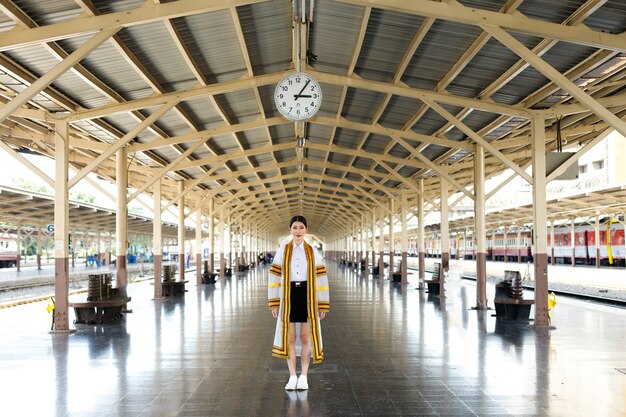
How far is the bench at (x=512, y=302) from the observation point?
1220 centimetres

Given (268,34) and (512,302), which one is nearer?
(268,34)

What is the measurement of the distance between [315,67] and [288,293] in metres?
7.66

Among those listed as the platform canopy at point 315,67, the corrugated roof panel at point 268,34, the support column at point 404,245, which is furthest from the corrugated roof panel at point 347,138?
the corrugated roof panel at point 268,34

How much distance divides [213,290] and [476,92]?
14049 millimetres

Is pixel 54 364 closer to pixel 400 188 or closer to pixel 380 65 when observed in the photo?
pixel 380 65

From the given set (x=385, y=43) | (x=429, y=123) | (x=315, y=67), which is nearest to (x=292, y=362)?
(x=385, y=43)

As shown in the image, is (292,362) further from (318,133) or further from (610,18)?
(318,133)

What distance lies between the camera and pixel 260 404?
5809 millimetres

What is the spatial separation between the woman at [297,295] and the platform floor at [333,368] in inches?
18.1

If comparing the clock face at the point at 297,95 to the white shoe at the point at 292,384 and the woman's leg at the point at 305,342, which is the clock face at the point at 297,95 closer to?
the woman's leg at the point at 305,342

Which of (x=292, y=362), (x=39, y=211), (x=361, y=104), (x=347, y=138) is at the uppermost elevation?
(x=361, y=104)

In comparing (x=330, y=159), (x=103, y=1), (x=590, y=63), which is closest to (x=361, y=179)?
(x=330, y=159)

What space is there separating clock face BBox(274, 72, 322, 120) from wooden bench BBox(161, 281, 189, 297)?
10361mm

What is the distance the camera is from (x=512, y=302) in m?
12.1
